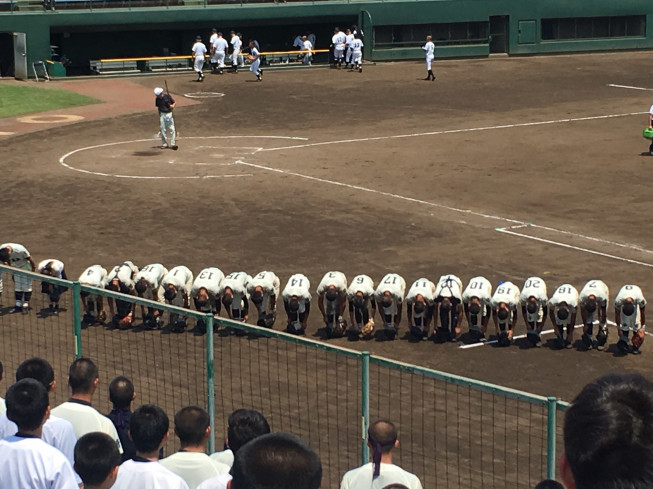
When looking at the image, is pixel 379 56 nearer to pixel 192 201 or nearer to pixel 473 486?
pixel 192 201

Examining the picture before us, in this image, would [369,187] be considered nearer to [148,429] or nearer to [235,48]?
[148,429]

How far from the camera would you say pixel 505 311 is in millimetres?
16750

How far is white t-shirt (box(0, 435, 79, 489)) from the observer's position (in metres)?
7.20

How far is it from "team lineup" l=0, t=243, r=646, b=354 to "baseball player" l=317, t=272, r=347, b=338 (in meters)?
0.02

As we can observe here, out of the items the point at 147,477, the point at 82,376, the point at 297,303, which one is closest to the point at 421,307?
the point at 297,303

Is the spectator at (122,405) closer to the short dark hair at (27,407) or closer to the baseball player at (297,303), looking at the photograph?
the short dark hair at (27,407)

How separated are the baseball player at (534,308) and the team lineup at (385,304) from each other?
0.05 feet

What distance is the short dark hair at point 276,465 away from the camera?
4215mm

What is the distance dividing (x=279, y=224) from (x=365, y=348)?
26.3 feet

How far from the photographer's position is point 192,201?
27281 mm

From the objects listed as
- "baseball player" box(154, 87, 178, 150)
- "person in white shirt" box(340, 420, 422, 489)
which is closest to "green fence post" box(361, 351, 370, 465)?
"person in white shirt" box(340, 420, 422, 489)

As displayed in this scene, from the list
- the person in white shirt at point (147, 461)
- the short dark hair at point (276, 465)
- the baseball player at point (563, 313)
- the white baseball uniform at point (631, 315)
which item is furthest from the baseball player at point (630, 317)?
the short dark hair at point (276, 465)

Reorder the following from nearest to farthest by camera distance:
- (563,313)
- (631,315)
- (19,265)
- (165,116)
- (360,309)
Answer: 1. (631,315)
2. (563,313)
3. (360,309)
4. (19,265)
5. (165,116)

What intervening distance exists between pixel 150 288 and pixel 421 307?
434 cm
